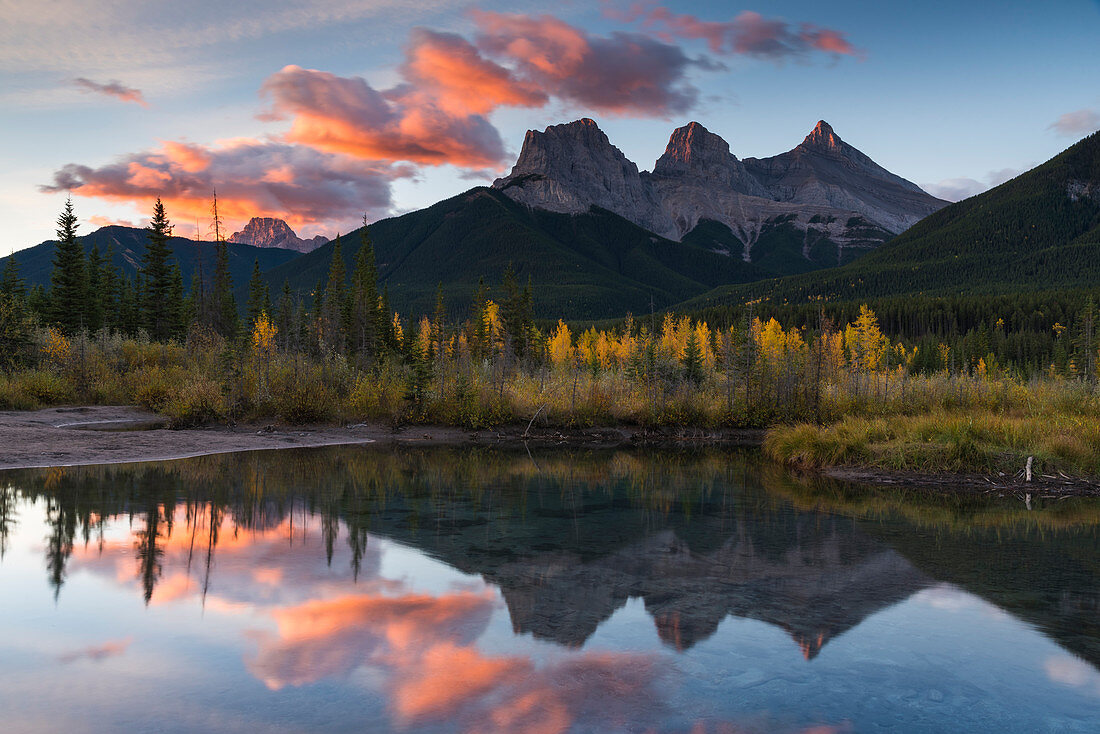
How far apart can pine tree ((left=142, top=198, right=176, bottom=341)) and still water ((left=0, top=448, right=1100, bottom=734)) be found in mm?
41457

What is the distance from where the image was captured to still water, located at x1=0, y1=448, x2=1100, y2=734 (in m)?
5.88

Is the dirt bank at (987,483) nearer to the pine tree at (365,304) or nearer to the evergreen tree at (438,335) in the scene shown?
the evergreen tree at (438,335)

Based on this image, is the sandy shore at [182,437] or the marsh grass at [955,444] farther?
the sandy shore at [182,437]

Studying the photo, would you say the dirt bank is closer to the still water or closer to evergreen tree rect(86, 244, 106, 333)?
the still water

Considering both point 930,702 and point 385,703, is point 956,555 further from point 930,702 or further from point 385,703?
point 385,703

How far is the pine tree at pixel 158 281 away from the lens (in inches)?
2055

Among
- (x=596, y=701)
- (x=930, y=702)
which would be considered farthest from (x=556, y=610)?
(x=930, y=702)

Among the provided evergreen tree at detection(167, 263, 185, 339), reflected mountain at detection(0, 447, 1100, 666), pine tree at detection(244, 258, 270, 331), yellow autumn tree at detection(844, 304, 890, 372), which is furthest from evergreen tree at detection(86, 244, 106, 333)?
yellow autumn tree at detection(844, 304, 890, 372)

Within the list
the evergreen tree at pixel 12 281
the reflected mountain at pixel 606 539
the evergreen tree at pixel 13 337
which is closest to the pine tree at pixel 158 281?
the evergreen tree at pixel 12 281

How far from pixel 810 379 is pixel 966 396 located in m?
7.00

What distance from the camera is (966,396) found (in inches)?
1182

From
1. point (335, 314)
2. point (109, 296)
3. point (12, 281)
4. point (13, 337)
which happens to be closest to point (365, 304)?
point (335, 314)

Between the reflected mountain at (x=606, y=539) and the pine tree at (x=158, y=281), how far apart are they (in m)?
39.5

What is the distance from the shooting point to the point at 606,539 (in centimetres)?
1229
